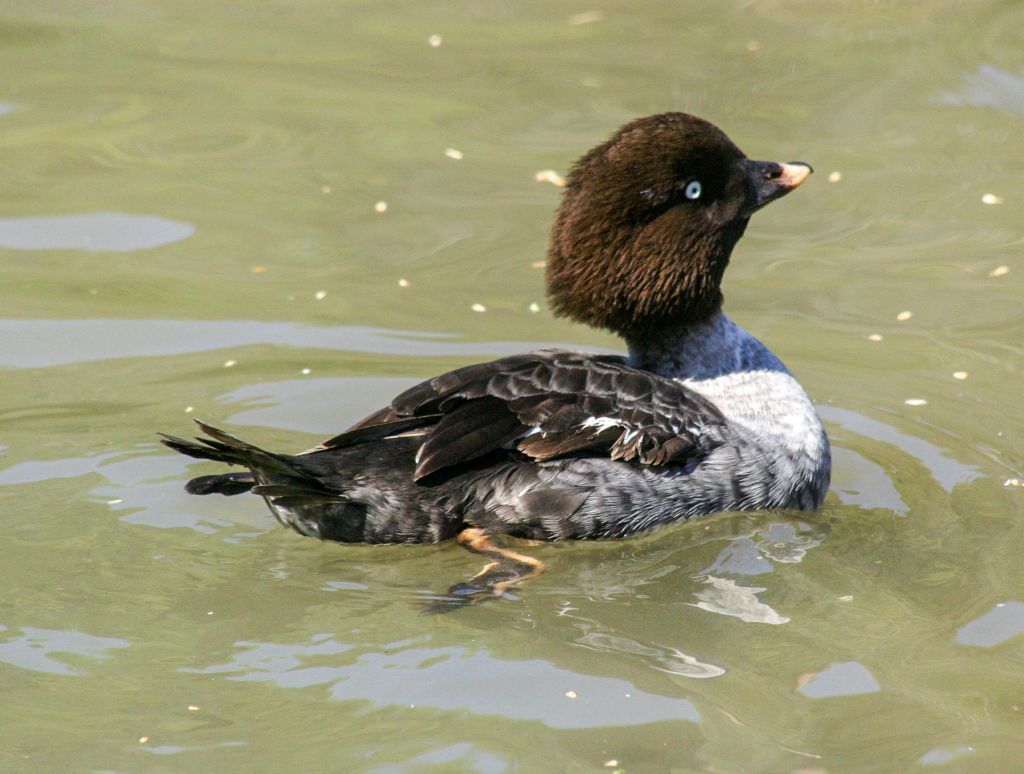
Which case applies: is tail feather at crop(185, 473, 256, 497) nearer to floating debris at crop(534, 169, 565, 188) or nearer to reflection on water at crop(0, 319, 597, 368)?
reflection on water at crop(0, 319, 597, 368)

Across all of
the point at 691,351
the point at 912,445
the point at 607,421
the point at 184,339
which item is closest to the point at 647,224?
the point at 691,351

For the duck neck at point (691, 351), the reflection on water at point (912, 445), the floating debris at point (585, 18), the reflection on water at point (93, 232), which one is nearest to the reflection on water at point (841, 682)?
the reflection on water at point (912, 445)

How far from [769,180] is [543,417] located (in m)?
1.56

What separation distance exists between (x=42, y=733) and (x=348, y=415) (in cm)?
290

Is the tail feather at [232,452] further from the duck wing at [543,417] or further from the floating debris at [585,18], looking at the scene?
the floating debris at [585,18]

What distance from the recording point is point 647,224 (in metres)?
6.33

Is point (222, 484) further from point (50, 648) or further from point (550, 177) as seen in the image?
point (550, 177)

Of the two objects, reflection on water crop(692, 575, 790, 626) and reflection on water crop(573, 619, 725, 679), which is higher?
reflection on water crop(692, 575, 790, 626)

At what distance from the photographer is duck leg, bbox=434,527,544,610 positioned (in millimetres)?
5600

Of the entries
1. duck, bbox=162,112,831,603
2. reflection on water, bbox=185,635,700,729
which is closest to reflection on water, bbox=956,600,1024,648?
duck, bbox=162,112,831,603

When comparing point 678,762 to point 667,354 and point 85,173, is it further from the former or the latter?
point 85,173

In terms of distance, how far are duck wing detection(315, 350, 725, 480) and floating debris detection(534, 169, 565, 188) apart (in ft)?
11.9

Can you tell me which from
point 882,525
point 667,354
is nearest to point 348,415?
point 667,354

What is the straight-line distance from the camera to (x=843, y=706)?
4.84 m
